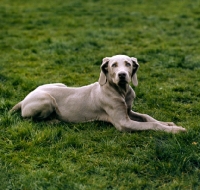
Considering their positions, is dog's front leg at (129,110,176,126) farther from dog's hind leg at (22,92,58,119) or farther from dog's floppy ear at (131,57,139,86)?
dog's hind leg at (22,92,58,119)

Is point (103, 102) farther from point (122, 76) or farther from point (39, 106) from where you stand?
point (39, 106)

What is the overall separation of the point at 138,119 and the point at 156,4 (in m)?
12.4

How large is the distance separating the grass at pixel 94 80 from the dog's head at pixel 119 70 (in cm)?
75

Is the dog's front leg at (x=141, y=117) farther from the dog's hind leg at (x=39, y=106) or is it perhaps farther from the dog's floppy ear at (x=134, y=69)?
the dog's hind leg at (x=39, y=106)

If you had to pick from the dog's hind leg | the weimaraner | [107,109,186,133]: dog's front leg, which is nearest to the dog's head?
the weimaraner

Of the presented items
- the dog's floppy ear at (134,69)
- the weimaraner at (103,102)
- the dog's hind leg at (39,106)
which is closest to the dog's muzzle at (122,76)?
the weimaraner at (103,102)

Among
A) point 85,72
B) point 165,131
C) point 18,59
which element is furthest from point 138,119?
point 18,59

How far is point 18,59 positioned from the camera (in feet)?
31.6

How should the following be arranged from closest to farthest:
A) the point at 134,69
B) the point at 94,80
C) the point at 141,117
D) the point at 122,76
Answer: the point at 122,76 < the point at 134,69 < the point at 141,117 < the point at 94,80

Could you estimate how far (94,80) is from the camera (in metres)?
A: 8.09

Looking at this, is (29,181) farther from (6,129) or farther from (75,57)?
(75,57)

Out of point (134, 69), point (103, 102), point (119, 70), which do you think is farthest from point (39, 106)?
point (134, 69)

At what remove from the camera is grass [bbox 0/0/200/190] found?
4.48 meters

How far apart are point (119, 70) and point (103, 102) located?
2.09 feet
